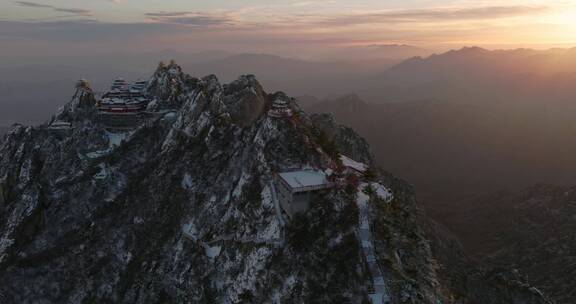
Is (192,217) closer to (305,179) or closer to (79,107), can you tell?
(305,179)

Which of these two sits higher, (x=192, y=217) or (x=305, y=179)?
(x=305, y=179)

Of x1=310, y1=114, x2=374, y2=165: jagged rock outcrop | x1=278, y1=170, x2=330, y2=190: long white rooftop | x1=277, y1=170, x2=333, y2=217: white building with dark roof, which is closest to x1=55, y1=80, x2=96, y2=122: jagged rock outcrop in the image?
x1=310, y1=114, x2=374, y2=165: jagged rock outcrop

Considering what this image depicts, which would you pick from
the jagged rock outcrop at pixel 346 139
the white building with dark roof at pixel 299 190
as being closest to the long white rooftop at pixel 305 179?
the white building with dark roof at pixel 299 190

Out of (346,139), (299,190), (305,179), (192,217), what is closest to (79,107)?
(192,217)

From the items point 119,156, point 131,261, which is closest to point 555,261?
point 131,261

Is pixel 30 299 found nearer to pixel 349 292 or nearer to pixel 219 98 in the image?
pixel 219 98

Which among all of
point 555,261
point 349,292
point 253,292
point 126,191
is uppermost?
point 349,292
